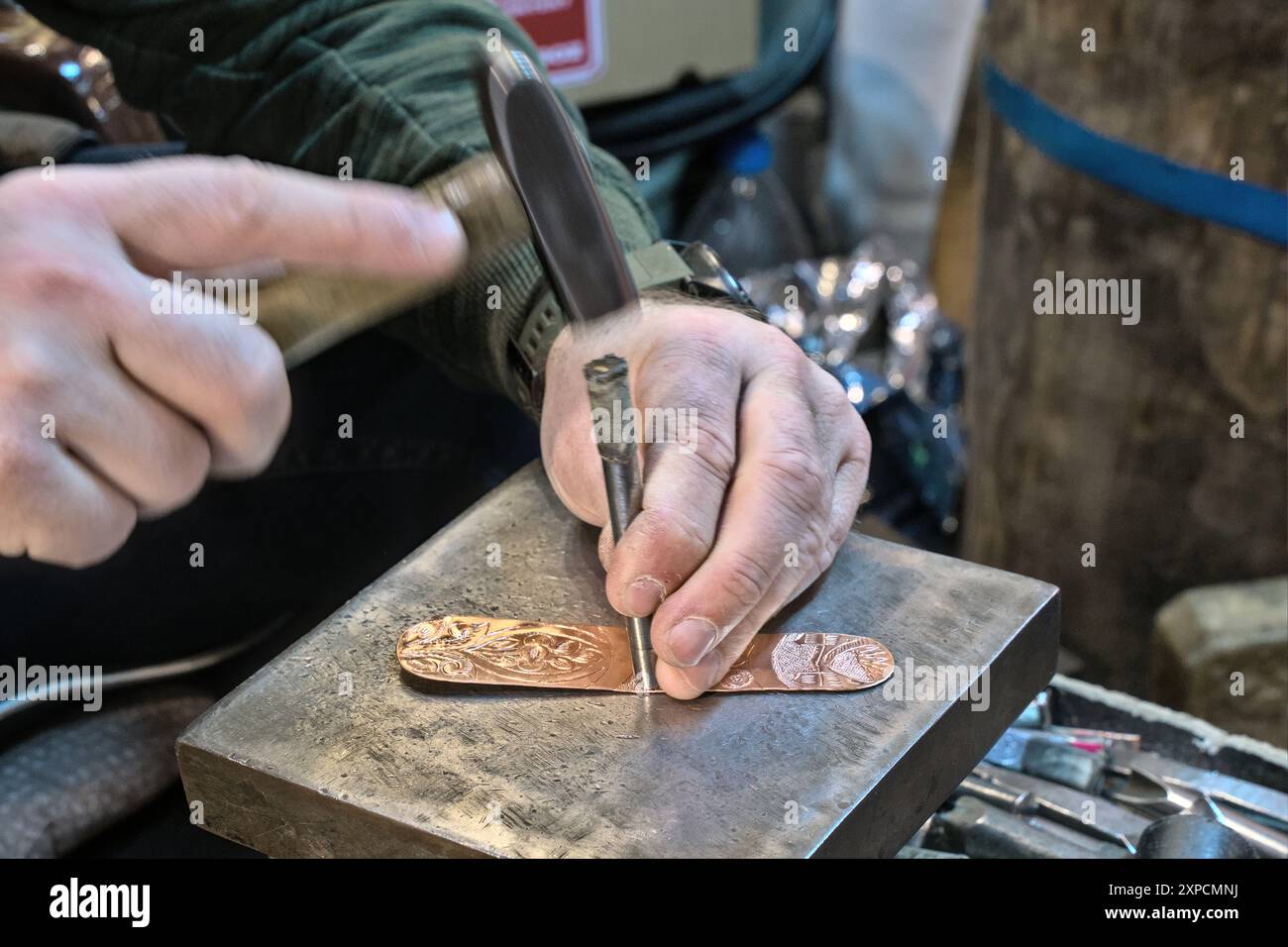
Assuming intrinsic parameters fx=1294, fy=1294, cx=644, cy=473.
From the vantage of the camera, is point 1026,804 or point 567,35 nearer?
point 1026,804

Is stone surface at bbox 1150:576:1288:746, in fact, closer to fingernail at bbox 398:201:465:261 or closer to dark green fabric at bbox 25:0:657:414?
dark green fabric at bbox 25:0:657:414

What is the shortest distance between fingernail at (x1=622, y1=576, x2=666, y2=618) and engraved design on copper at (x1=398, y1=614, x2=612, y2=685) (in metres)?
0.06

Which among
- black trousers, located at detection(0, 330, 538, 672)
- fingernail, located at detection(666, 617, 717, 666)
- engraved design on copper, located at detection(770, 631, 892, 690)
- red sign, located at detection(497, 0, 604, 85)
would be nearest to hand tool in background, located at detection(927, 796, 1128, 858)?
engraved design on copper, located at detection(770, 631, 892, 690)

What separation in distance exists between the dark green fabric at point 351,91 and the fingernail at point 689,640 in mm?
439

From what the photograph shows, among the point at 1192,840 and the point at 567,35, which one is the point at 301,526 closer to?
the point at 1192,840

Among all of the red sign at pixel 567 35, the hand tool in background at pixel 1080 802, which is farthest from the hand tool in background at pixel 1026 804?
the red sign at pixel 567 35

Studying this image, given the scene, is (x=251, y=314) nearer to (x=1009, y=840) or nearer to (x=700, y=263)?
(x=700, y=263)

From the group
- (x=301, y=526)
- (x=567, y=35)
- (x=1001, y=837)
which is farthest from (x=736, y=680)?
(x=567, y=35)

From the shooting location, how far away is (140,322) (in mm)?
797

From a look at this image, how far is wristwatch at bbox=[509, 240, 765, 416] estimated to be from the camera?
48.1 inches

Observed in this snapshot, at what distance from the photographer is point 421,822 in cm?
87

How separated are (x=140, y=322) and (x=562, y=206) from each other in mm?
283
